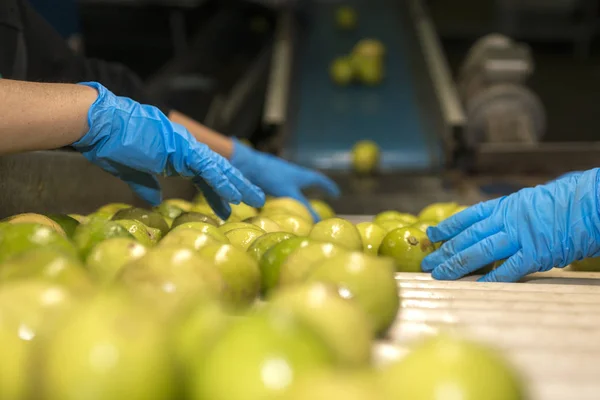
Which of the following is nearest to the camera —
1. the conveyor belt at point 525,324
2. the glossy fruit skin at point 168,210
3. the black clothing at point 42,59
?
the conveyor belt at point 525,324

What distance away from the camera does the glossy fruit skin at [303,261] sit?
1.02 meters

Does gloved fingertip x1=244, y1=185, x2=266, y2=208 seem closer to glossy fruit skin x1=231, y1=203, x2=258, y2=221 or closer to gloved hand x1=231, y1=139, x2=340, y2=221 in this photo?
glossy fruit skin x1=231, y1=203, x2=258, y2=221

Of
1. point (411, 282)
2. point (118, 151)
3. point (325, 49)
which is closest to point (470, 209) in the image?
point (411, 282)

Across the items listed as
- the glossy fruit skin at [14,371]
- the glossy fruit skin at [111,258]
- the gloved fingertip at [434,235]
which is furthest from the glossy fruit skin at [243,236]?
the glossy fruit skin at [14,371]

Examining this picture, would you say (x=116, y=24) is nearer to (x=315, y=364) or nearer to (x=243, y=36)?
(x=243, y=36)

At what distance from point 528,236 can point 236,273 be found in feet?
2.98

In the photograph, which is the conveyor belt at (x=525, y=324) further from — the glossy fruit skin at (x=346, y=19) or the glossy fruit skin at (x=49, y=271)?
the glossy fruit skin at (x=346, y=19)

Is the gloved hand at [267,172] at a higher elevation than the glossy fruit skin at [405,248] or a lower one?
lower

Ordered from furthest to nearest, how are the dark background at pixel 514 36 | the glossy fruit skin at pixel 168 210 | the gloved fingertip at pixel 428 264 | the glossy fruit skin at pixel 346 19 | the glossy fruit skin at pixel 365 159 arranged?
the dark background at pixel 514 36
the glossy fruit skin at pixel 346 19
the glossy fruit skin at pixel 365 159
the glossy fruit skin at pixel 168 210
the gloved fingertip at pixel 428 264

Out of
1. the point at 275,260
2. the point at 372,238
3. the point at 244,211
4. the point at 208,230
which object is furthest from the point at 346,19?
the point at 275,260

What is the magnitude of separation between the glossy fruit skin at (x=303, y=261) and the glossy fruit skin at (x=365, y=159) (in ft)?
11.8

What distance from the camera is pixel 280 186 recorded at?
2617 mm

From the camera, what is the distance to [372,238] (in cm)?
170

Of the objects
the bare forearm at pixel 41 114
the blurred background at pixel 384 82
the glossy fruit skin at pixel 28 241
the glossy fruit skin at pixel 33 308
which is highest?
the bare forearm at pixel 41 114
